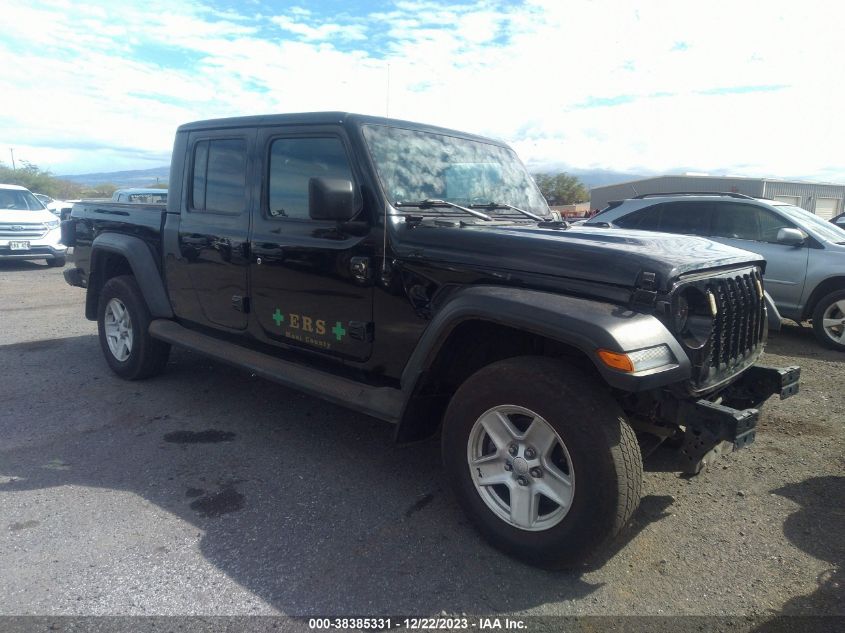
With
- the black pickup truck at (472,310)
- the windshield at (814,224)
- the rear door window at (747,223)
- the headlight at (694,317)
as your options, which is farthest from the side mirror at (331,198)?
the windshield at (814,224)

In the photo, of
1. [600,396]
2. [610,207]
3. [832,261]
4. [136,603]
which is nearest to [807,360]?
[832,261]

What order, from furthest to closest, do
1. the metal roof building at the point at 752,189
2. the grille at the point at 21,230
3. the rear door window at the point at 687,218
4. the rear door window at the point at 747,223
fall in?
the metal roof building at the point at 752,189, the grille at the point at 21,230, the rear door window at the point at 687,218, the rear door window at the point at 747,223

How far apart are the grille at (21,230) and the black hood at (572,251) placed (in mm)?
12801

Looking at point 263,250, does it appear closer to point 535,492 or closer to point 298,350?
point 298,350

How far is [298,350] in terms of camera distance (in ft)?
13.5

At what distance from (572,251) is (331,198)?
124cm

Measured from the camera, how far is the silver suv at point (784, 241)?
277 inches

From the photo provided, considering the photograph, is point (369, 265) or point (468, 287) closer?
point (468, 287)

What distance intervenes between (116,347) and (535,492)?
424 centimetres

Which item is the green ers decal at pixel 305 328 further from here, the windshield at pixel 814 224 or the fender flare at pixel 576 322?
the windshield at pixel 814 224

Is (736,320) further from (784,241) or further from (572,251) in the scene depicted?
(784,241)

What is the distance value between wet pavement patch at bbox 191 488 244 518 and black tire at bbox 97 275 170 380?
2.18 metres

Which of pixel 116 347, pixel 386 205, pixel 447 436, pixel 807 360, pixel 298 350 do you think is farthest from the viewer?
pixel 807 360

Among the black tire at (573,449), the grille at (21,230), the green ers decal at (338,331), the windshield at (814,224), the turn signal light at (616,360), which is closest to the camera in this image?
the turn signal light at (616,360)
